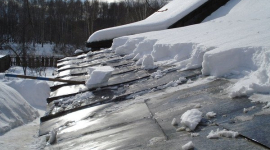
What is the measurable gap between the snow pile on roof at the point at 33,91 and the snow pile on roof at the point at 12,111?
9.70 feet

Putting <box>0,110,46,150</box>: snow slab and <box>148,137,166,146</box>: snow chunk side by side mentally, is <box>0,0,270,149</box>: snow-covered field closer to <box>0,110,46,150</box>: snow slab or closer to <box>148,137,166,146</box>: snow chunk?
<box>0,110,46,150</box>: snow slab

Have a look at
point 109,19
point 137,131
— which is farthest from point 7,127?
point 109,19

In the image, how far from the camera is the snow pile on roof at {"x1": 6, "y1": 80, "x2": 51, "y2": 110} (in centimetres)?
965

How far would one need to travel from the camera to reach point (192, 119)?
55.9 inches

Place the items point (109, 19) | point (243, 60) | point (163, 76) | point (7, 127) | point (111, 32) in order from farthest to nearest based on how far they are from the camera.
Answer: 1. point (109, 19)
2. point (111, 32)
3. point (7, 127)
4. point (163, 76)
5. point (243, 60)

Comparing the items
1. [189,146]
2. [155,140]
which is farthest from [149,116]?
[189,146]

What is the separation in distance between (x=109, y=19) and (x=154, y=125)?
184ft

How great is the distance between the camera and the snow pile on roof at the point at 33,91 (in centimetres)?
965

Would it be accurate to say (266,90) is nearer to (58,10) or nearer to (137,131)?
(137,131)

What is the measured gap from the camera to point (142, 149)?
1.35 metres

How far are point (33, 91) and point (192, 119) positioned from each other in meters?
9.48

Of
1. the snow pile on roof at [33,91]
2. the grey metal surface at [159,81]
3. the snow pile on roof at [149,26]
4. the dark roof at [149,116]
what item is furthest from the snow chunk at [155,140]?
the snow pile on roof at [33,91]

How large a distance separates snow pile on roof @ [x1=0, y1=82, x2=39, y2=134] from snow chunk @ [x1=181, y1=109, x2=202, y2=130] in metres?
4.54

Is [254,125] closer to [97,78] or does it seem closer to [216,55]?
[216,55]
